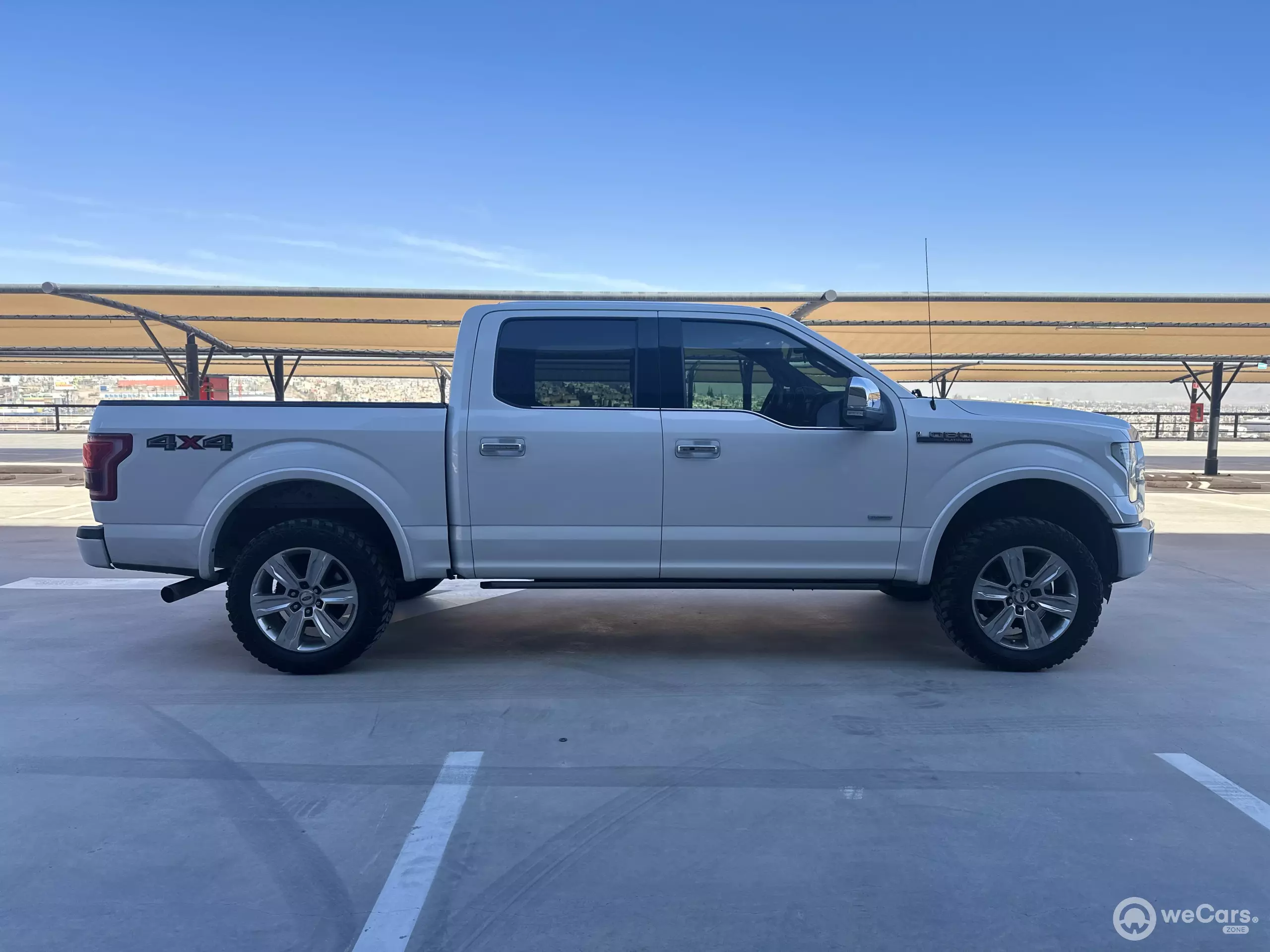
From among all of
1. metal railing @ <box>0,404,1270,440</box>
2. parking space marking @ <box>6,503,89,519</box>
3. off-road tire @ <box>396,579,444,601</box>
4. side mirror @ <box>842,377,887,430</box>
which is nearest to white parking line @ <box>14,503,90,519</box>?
parking space marking @ <box>6,503,89,519</box>

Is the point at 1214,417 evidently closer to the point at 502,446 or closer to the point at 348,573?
the point at 502,446

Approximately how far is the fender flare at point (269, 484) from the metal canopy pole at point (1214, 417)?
16198mm

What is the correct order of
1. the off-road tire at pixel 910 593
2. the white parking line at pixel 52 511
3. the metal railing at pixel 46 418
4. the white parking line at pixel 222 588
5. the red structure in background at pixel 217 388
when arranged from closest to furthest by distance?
1. the off-road tire at pixel 910 593
2. the white parking line at pixel 222 588
3. the white parking line at pixel 52 511
4. the red structure in background at pixel 217 388
5. the metal railing at pixel 46 418

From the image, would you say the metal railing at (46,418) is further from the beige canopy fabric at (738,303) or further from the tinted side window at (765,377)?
the tinted side window at (765,377)

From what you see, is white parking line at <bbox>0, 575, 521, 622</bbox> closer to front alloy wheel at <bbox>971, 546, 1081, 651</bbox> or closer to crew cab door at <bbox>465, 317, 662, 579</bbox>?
crew cab door at <bbox>465, 317, 662, 579</bbox>

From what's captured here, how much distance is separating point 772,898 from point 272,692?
3056 millimetres

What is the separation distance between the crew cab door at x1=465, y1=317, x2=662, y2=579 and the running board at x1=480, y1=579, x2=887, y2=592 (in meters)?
0.05

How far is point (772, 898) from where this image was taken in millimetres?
2668

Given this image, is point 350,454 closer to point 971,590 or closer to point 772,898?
point 772,898

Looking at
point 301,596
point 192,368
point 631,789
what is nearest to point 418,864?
point 631,789

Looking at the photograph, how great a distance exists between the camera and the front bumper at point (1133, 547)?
4.90 meters

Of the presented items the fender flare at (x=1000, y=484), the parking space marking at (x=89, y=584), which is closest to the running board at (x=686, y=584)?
the fender flare at (x=1000, y=484)

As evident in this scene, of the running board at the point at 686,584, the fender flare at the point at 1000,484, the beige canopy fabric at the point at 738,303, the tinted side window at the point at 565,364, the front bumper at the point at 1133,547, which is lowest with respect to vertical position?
the running board at the point at 686,584

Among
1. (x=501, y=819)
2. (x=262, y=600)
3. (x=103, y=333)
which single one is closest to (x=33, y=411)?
(x=103, y=333)
